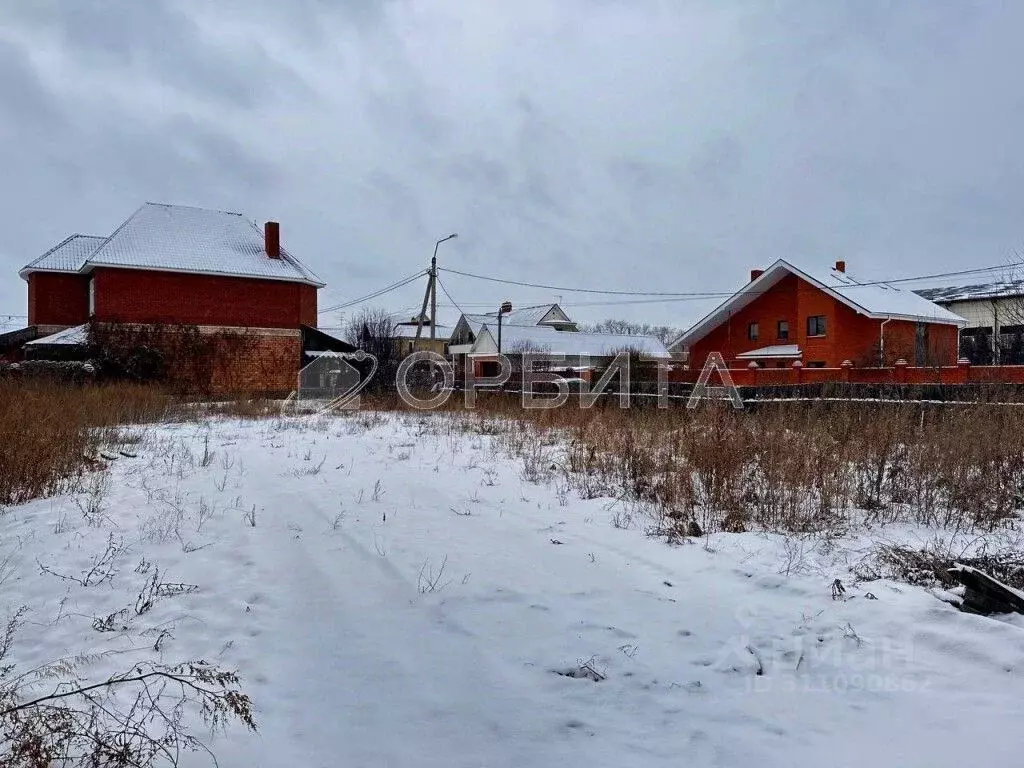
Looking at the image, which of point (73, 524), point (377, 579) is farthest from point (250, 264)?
point (377, 579)

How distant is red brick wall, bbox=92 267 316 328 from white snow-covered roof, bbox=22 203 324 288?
43 cm

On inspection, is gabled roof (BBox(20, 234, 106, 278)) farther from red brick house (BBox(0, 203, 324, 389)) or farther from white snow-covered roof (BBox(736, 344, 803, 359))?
white snow-covered roof (BBox(736, 344, 803, 359))

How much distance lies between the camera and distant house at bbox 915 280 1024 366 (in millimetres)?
24766

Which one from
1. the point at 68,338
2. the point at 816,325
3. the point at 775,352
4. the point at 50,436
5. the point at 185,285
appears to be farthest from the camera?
the point at 775,352

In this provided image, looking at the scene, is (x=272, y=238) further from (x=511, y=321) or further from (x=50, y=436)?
(x=511, y=321)

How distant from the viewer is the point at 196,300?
23.5 meters

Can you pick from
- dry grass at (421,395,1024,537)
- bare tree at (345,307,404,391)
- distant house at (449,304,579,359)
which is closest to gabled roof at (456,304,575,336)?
distant house at (449,304,579,359)

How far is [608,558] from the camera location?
13.9 feet

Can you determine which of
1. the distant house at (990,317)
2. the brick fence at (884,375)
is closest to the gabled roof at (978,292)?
the distant house at (990,317)

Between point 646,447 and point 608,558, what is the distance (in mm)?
3264

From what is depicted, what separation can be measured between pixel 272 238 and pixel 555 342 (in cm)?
1914

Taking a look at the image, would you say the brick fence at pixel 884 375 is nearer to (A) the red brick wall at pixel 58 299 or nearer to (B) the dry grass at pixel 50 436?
(B) the dry grass at pixel 50 436

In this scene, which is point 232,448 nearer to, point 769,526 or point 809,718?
point 769,526
